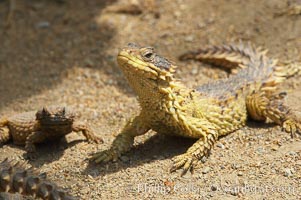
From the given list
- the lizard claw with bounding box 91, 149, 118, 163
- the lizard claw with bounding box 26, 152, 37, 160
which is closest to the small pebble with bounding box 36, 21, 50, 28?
the lizard claw with bounding box 26, 152, 37, 160

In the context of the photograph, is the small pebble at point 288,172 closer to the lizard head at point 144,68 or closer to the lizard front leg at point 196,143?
the lizard front leg at point 196,143

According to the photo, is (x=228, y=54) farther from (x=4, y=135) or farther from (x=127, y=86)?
(x=4, y=135)

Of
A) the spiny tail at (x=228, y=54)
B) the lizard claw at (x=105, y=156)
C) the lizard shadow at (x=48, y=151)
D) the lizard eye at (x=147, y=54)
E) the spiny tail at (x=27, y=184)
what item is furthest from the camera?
the spiny tail at (x=228, y=54)

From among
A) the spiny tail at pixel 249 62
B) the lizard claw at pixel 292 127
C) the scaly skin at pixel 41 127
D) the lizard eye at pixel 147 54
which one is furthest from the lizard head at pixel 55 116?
the lizard claw at pixel 292 127

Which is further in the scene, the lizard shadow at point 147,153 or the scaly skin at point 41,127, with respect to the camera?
the scaly skin at point 41,127

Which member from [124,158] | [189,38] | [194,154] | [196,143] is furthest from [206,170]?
[189,38]

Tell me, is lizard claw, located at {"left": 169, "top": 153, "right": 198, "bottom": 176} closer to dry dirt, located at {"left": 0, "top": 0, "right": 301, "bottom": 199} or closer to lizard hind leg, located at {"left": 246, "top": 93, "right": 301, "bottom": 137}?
dry dirt, located at {"left": 0, "top": 0, "right": 301, "bottom": 199}
